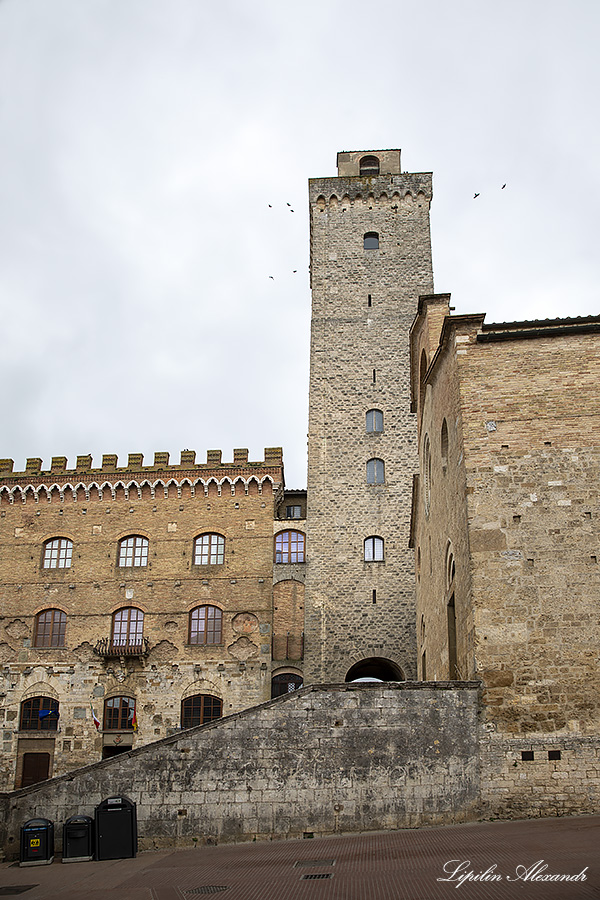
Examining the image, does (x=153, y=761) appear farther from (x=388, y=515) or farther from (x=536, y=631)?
(x=388, y=515)

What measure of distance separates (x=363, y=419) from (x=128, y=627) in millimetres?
12174

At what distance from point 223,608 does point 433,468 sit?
13138 millimetres

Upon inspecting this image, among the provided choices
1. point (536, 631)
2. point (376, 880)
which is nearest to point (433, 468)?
point (536, 631)

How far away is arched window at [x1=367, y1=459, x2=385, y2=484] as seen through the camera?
30.9 metres

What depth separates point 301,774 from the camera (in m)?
13.4

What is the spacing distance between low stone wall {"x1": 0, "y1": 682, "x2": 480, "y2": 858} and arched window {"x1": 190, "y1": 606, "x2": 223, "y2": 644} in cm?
1587

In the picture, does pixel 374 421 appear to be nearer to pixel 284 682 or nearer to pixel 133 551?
pixel 284 682

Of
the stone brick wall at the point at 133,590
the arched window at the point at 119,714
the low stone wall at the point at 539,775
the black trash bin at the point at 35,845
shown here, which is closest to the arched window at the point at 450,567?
the low stone wall at the point at 539,775

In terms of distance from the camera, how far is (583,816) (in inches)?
494

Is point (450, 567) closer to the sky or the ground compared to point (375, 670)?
closer to the sky

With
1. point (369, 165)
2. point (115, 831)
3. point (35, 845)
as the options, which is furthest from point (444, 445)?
point (369, 165)

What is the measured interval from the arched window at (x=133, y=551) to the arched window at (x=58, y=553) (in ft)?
6.98

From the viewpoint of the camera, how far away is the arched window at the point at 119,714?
28406mm

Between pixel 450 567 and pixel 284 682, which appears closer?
pixel 450 567
